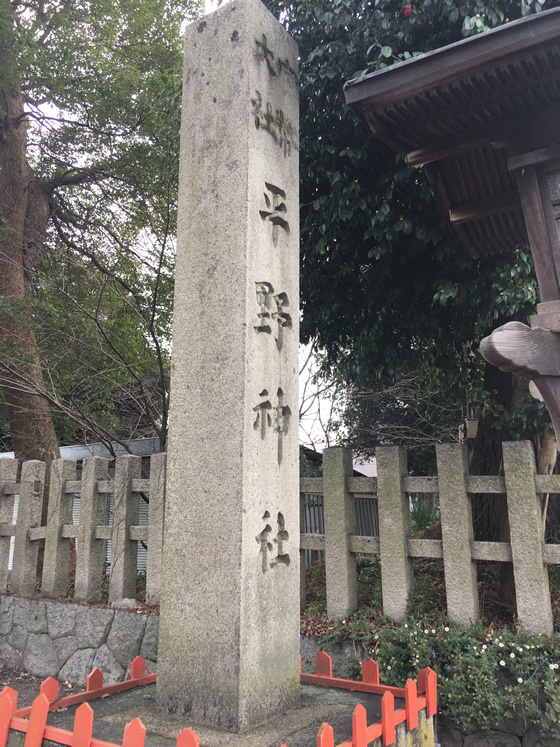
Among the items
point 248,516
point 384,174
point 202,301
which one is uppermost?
point 384,174

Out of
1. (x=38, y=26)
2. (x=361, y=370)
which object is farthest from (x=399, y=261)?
(x=38, y=26)

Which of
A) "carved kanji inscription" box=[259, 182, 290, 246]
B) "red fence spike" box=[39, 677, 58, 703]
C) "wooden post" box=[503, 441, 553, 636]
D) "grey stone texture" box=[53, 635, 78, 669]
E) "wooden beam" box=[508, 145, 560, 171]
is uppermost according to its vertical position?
"wooden beam" box=[508, 145, 560, 171]

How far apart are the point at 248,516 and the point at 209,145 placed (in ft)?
7.21

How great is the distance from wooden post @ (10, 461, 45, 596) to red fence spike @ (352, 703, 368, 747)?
5168 mm

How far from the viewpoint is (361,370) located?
679 cm

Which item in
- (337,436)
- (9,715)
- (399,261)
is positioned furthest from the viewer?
(337,436)

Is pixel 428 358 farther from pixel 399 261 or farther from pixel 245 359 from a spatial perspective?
pixel 245 359

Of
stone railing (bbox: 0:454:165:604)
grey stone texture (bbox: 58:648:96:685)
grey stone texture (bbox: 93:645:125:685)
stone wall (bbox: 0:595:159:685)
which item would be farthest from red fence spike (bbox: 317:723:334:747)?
grey stone texture (bbox: 58:648:96:685)

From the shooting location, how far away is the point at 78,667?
5836mm

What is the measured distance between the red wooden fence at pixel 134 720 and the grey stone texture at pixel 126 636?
2.19 m

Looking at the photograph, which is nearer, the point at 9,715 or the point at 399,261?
the point at 9,715

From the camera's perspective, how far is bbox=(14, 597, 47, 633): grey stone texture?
6.20 metres

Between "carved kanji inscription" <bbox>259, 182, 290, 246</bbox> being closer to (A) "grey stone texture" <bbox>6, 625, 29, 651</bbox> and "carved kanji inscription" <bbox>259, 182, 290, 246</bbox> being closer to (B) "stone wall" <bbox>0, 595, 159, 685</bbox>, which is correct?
(B) "stone wall" <bbox>0, 595, 159, 685</bbox>

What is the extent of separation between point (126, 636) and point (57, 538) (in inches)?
54.2
